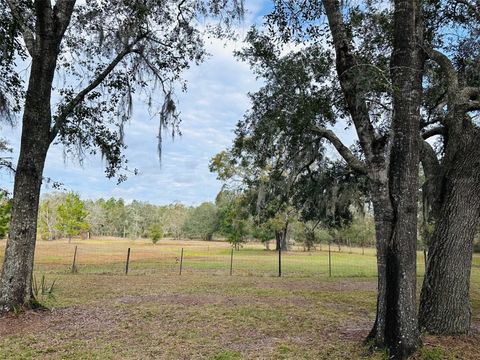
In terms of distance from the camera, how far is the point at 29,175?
6.91 metres

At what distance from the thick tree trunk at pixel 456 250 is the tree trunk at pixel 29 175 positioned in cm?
662

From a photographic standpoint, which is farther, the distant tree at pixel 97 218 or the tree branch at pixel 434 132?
the distant tree at pixel 97 218

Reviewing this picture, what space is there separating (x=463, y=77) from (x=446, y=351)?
4997 millimetres

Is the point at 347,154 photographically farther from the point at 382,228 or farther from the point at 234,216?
the point at 234,216

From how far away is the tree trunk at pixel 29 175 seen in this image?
6680 millimetres

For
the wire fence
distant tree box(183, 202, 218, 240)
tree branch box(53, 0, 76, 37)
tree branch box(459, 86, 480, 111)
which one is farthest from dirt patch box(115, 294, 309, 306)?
distant tree box(183, 202, 218, 240)

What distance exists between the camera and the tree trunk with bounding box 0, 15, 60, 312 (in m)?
6.68

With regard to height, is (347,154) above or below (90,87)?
below

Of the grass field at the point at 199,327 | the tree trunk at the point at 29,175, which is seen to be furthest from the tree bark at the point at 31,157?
the grass field at the point at 199,327

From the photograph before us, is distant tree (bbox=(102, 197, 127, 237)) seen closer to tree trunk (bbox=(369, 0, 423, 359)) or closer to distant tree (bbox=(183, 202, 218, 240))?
distant tree (bbox=(183, 202, 218, 240))

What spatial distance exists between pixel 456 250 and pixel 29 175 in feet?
23.5

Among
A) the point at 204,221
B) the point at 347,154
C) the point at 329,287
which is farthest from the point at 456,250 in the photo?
the point at 204,221

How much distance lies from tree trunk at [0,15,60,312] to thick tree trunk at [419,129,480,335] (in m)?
6.62

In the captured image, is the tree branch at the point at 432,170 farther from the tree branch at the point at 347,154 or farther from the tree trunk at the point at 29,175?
the tree trunk at the point at 29,175
